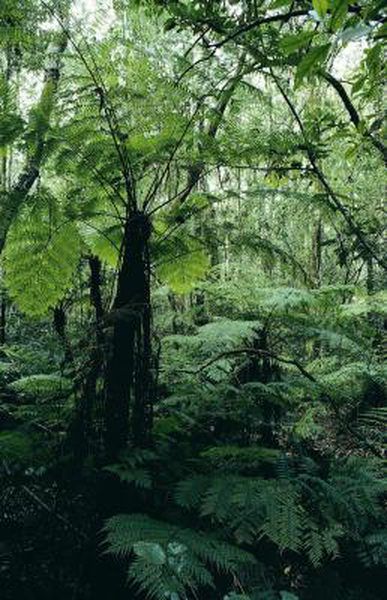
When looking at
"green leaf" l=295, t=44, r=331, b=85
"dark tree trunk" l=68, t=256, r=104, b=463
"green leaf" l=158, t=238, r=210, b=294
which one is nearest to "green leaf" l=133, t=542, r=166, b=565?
"dark tree trunk" l=68, t=256, r=104, b=463

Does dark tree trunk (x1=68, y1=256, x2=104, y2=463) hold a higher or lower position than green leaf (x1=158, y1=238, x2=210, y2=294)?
lower

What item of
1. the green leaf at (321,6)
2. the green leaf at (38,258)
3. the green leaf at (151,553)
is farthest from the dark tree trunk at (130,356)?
the green leaf at (321,6)

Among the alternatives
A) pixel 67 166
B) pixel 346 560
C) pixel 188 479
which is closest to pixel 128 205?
pixel 67 166

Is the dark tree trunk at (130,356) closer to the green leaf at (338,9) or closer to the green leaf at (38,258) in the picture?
the green leaf at (38,258)

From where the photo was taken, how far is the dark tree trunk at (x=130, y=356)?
6.76ft

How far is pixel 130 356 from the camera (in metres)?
2.12

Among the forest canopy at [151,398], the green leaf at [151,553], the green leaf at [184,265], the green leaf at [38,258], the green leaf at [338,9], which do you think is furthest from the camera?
the green leaf at [184,265]

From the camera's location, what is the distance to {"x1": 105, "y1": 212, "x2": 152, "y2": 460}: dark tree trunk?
6.76 feet

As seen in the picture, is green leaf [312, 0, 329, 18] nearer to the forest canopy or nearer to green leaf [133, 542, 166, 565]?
the forest canopy

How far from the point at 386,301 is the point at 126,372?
336cm

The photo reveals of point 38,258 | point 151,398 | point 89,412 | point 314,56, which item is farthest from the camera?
point 38,258

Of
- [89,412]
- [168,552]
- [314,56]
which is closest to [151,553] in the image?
[168,552]

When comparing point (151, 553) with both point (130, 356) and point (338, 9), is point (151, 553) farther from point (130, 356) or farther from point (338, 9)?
point (338, 9)

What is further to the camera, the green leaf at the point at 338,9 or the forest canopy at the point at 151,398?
the forest canopy at the point at 151,398
